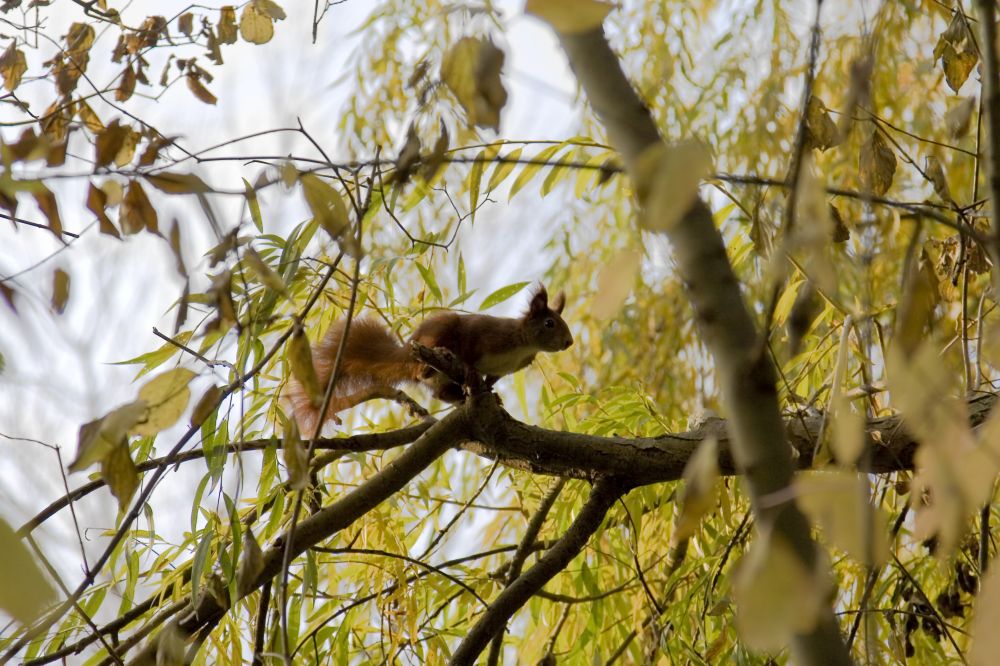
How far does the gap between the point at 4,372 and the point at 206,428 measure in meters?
0.68

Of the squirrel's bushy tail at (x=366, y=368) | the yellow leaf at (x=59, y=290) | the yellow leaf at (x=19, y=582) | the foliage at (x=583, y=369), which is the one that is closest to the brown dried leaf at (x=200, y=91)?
the foliage at (x=583, y=369)

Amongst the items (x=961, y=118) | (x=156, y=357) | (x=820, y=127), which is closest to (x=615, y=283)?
(x=961, y=118)

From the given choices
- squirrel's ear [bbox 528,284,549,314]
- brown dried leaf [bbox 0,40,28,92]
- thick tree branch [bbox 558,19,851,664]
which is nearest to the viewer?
thick tree branch [bbox 558,19,851,664]

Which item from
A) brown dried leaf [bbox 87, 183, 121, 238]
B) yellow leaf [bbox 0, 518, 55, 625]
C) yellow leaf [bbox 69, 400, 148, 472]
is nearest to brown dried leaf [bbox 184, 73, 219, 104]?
brown dried leaf [bbox 87, 183, 121, 238]

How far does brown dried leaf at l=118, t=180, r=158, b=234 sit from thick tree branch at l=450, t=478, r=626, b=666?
87 cm

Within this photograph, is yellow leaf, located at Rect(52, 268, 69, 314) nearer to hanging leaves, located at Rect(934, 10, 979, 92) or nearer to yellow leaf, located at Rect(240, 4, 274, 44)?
yellow leaf, located at Rect(240, 4, 274, 44)

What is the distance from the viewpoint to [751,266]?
2596mm

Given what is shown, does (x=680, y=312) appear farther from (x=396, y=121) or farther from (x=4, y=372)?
(x=4, y=372)

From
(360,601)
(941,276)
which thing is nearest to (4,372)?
(360,601)

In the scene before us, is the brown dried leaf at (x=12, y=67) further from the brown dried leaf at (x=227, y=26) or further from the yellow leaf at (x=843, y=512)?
the yellow leaf at (x=843, y=512)

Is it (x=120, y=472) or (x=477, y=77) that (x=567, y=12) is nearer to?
(x=477, y=77)

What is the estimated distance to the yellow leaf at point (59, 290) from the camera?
2.87 ft

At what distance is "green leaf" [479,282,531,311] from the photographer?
183cm

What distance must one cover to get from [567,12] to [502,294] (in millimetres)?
1250
